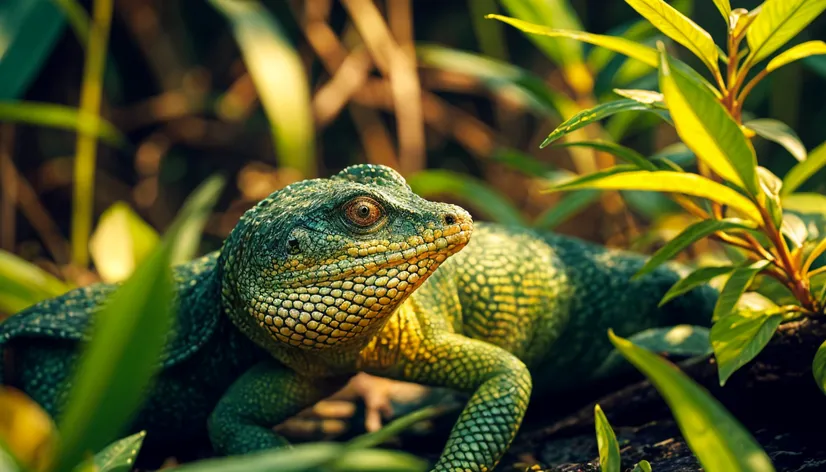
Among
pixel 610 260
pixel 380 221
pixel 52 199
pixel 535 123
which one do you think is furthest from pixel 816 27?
pixel 52 199

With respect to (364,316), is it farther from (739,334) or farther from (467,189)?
(467,189)

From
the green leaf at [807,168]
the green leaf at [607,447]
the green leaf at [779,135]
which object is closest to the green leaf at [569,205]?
the green leaf at [779,135]

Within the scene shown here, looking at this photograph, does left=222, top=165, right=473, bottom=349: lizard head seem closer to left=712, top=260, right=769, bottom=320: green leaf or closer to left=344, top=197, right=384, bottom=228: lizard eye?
left=344, top=197, right=384, bottom=228: lizard eye

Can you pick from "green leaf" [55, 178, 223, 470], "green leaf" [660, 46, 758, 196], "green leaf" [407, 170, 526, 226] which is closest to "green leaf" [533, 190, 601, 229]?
"green leaf" [407, 170, 526, 226]

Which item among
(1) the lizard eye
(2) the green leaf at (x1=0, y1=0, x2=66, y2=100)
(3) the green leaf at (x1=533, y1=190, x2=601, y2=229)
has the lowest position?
(3) the green leaf at (x1=533, y1=190, x2=601, y2=229)

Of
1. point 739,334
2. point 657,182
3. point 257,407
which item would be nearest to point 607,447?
point 739,334

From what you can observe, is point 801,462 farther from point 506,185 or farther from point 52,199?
point 52,199

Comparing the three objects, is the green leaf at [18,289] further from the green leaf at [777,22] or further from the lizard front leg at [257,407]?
the green leaf at [777,22]
